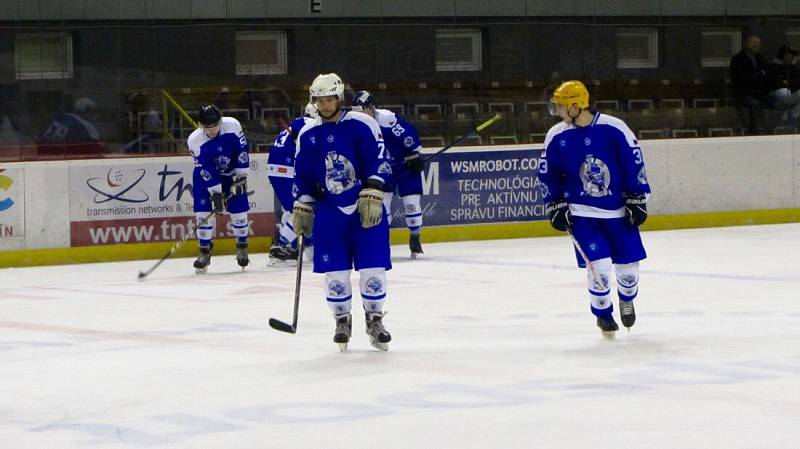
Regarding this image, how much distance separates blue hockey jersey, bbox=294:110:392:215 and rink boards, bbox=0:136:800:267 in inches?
258

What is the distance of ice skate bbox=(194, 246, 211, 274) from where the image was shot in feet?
41.6

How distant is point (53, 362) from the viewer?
7590mm

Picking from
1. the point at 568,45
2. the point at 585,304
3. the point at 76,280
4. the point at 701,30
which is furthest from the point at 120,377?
the point at 701,30

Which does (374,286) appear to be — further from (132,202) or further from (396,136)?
(132,202)

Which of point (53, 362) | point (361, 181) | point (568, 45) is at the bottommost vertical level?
point (53, 362)

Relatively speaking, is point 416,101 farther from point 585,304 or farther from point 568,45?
point 585,304

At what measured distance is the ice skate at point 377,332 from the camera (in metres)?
7.62

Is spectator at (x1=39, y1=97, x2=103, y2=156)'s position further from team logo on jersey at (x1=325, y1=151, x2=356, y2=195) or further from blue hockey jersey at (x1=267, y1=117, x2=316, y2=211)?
team logo on jersey at (x1=325, y1=151, x2=356, y2=195)

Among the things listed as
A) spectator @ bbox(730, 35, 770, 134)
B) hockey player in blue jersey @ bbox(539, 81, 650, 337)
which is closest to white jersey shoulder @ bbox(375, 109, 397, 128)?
hockey player in blue jersey @ bbox(539, 81, 650, 337)

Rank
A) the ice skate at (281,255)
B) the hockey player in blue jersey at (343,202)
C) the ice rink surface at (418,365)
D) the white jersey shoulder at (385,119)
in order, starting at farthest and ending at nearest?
the ice skate at (281,255)
the white jersey shoulder at (385,119)
the hockey player in blue jersey at (343,202)
the ice rink surface at (418,365)

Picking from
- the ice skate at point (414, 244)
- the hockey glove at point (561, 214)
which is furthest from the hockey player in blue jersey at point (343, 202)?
the ice skate at point (414, 244)

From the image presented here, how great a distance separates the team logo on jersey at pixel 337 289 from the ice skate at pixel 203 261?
16.6 ft

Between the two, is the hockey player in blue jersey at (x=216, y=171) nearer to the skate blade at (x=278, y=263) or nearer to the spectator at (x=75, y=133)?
the skate blade at (x=278, y=263)

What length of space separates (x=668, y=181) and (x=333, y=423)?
11.1 meters
